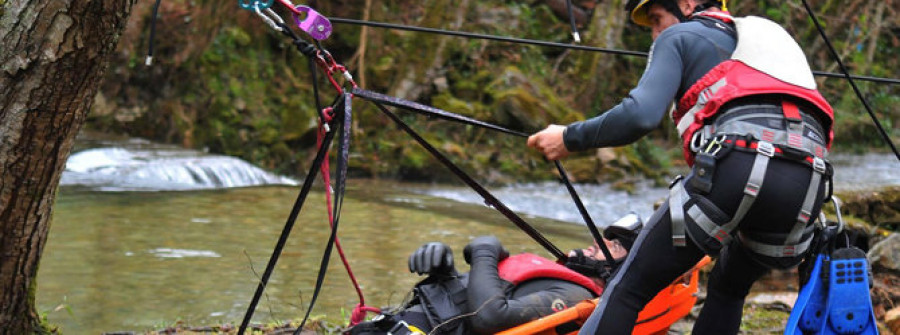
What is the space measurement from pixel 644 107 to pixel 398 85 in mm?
11565

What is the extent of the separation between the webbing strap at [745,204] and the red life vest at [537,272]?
0.67 metres

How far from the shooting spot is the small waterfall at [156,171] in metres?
10.0

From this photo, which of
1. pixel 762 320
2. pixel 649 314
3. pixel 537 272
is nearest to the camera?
pixel 649 314

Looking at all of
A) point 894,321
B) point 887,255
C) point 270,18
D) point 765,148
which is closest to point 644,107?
point 765,148

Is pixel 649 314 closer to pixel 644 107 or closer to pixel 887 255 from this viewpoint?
pixel 644 107

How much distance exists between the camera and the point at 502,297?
276 cm

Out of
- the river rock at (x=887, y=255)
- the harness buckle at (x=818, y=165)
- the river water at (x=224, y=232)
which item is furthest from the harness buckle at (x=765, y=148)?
the river rock at (x=887, y=255)

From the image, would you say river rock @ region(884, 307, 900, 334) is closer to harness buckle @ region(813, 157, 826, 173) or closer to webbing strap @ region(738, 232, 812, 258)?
webbing strap @ region(738, 232, 812, 258)

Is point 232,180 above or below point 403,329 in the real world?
below

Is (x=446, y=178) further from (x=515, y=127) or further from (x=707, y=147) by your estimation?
(x=707, y=147)

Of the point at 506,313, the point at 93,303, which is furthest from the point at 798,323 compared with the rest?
the point at 93,303

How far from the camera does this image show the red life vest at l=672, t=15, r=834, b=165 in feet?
7.82

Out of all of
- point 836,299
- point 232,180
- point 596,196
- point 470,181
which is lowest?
point 596,196

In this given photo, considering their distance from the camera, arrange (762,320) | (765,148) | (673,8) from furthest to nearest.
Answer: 1. (762,320)
2. (673,8)
3. (765,148)
